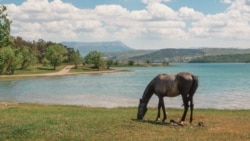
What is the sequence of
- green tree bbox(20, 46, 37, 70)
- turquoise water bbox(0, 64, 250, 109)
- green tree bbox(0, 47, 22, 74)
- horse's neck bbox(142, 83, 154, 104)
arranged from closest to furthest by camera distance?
horse's neck bbox(142, 83, 154, 104) < turquoise water bbox(0, 64, 250, 109) < green tree bbox(0, 47, 22, 74) < green tree bbox(20, 46, 37, 70)

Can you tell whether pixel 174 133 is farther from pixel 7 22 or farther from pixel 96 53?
pixel 96 53

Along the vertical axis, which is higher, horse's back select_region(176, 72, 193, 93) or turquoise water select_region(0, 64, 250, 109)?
horse's back select_region(176, 72, 193, 93)

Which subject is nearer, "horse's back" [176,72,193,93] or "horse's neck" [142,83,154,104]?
"horse's back" [176,72,193,93]

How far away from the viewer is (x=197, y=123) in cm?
2236

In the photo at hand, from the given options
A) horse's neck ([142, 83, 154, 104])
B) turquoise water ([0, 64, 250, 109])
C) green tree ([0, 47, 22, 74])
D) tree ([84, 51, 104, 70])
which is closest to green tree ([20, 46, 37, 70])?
green tree ([0, 47, 22, 74])

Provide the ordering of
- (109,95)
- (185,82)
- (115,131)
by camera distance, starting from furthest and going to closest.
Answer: (109,95), (185,82), (115,131)

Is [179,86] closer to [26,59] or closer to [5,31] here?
[5,31]

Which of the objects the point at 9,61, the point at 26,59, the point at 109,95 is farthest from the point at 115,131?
the point at 26,59

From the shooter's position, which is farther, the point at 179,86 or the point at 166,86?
the point at 166,86

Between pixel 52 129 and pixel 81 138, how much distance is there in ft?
7.86

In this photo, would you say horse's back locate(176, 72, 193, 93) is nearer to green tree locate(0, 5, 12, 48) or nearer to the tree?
green tree locate(0, 5, 12, 48)

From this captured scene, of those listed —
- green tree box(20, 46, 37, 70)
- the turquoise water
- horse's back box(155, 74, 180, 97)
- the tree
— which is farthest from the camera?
the tree

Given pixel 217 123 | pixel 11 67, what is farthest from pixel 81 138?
pixel 11 67

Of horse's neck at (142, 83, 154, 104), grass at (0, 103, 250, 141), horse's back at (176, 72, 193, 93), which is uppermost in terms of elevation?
horse's back at (176, 72, 193, 93)
